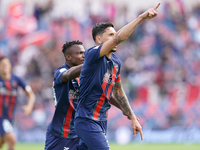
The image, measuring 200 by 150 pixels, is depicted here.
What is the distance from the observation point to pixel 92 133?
483 cm

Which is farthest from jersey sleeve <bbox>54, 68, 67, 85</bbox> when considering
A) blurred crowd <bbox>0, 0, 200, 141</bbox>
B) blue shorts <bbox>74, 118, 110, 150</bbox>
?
blurred crowd <bbox>0, 0, 200, 141</bbox>

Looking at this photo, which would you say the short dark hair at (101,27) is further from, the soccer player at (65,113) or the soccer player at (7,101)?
the soccer player at (7,101)

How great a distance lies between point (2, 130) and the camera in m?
8.42

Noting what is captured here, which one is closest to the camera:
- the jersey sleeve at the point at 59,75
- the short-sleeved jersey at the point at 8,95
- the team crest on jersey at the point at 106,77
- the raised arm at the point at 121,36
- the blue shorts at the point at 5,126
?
the raised arm at the point at 121,36

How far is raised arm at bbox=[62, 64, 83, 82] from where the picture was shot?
5.16 meters

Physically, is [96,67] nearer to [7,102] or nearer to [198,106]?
[7,102]

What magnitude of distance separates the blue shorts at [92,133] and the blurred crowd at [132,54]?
9623mm

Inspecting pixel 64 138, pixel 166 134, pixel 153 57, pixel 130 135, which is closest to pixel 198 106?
pixel 166 134

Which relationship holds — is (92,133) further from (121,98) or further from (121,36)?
(121,36)

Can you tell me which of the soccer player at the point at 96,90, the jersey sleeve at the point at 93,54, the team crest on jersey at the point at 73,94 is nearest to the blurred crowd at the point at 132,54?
the team crest on jersey at the point at 73,94

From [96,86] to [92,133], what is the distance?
64 centimetres

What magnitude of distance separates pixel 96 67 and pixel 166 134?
1050 cm

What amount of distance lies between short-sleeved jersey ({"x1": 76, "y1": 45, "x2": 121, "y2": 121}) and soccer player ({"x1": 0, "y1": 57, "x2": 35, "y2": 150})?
3.71 metres

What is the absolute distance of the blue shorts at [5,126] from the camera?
8.43 metres
